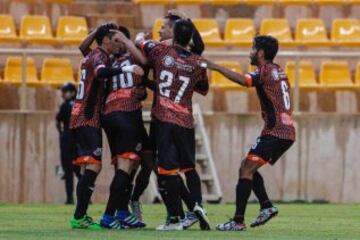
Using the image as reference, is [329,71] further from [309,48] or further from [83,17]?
[83,17]

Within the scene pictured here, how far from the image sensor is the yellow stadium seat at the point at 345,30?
84.9 feet

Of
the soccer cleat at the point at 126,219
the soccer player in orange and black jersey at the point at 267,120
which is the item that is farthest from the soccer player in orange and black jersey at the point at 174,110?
the soccer player in orange and black jersey at the point at 267,120

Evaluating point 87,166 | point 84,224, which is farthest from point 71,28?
point 84,224

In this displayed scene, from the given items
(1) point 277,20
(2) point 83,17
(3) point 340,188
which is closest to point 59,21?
(2) point 83,17

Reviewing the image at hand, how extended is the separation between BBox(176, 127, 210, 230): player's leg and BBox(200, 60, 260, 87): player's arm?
68cm

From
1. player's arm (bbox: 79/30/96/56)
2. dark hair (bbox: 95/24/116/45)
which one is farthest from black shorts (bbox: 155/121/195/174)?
player's arm (bbox: 79/30/96/56)

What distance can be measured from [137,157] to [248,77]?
1.40m

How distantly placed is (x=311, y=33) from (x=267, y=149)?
10445 millimetres

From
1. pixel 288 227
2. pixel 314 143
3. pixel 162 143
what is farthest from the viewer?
pixel 314 143

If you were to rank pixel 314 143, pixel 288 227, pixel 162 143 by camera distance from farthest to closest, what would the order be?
pixel 314 143
pixel 288 227
pixel 162 143

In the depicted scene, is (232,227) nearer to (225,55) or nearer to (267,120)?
(267,120)

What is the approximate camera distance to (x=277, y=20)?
2584cm

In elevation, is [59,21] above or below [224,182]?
above

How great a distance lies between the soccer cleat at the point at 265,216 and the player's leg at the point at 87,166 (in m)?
1.67
